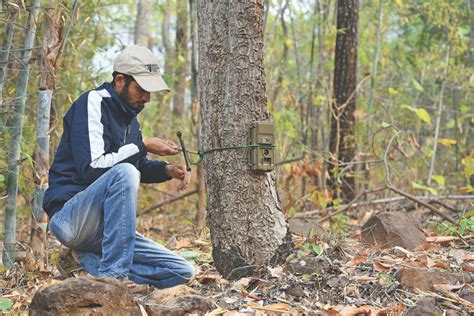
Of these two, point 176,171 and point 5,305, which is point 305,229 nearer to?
point 176,171

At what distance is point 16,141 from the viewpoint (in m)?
4.68

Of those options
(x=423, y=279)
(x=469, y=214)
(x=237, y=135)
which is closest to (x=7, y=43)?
(x=237, y=135)

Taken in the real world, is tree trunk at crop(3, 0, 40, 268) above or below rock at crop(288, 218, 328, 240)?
above

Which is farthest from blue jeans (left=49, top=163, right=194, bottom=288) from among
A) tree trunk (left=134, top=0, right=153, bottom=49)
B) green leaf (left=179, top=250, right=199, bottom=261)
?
tree trunk (left=134, top=0, right=153, bottom=49)

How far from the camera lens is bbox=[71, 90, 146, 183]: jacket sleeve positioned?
3.89 m

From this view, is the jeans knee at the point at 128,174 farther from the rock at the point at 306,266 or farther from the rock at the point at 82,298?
the rock at the point at 306,266

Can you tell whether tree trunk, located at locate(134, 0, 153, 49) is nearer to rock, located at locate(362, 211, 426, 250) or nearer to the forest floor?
the forest floor

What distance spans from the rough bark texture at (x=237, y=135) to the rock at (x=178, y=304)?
558mm

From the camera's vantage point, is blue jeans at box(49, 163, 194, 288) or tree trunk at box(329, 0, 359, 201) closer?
blue jeans at box(49, 163, 194, 288)

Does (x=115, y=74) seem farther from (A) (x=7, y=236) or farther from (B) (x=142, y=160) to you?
(A) (x=7, y=236)

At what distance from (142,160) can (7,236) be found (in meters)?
1.15

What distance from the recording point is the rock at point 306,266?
4.02 m

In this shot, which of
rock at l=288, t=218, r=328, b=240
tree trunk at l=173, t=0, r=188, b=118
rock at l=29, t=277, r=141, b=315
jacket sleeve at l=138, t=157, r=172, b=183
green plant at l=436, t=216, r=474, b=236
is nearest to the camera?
rock at l=29, t=277, r=141, b=315

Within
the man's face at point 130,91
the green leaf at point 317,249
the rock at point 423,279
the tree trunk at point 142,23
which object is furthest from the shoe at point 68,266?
the tree trunk at point 142,23
